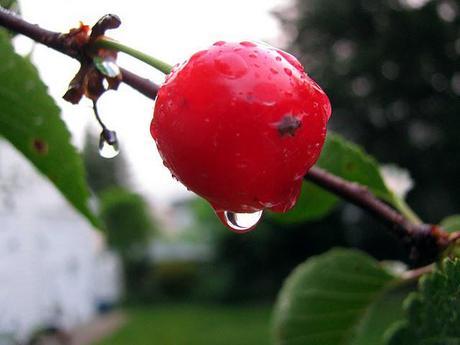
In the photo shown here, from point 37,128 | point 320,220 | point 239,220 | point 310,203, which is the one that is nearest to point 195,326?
point 320,220

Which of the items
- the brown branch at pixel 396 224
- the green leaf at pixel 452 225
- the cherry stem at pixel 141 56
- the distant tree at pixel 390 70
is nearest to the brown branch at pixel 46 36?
the cherry stem at pixel 141 56

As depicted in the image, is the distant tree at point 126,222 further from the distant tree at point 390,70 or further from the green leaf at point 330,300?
the green leaf at point 330,300

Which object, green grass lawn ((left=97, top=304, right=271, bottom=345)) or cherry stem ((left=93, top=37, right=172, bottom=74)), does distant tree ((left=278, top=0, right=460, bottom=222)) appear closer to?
green grass lawn ((left=97, top=304, right=271, bottom=345))

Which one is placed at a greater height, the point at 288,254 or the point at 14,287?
the point at 14,287

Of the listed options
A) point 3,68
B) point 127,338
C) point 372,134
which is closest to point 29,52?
point 3,68

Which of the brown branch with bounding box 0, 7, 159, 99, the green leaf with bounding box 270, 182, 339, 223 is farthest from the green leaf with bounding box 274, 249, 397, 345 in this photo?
the brown branch with bounding box 0, 7, 159, 99

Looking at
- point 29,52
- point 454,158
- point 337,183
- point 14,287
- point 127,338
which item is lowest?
point 127,338

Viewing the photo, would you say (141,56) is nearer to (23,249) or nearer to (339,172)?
(339,172)

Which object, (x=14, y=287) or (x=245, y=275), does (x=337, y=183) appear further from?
(x=245, y=275)
